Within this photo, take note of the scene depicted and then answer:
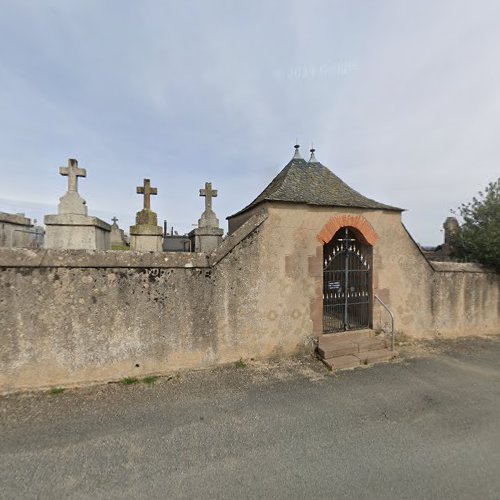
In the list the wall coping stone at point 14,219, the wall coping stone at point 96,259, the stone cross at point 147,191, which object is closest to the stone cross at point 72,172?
the wall coping stone at point 14,219

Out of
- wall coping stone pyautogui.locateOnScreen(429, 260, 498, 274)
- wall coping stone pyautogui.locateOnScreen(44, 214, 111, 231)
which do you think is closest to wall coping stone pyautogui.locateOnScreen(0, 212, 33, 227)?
wall coping stone pyautogui.locateOnScreen(44, 214, 111, 231)

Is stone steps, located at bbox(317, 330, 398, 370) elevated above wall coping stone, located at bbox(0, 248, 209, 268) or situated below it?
below

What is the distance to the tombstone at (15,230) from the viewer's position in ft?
16.8

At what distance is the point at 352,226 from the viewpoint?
19.6ft

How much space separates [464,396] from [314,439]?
9.24 ft

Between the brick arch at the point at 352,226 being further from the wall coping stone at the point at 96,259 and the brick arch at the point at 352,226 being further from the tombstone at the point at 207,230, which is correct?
the tombstone at the point at 207,230

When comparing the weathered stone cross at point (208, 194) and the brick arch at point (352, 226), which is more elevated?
the weathered stone cross at point (208, 194)

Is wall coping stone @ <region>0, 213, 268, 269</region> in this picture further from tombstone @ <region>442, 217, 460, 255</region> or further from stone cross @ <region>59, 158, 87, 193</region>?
tombstone @ <region>442, 217, 460, 255</region>

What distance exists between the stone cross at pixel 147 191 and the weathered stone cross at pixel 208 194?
155 centimetres

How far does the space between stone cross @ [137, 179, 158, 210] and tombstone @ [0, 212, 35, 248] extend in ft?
9.78

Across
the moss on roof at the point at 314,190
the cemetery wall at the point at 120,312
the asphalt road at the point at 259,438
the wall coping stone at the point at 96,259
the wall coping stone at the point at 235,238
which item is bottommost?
the asphalt road at the point at 259,438

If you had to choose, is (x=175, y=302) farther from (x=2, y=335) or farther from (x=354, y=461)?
(x=354, y=461)

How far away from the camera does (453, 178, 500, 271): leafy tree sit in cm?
727

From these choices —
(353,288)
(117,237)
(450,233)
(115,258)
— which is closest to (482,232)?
(450,233)
